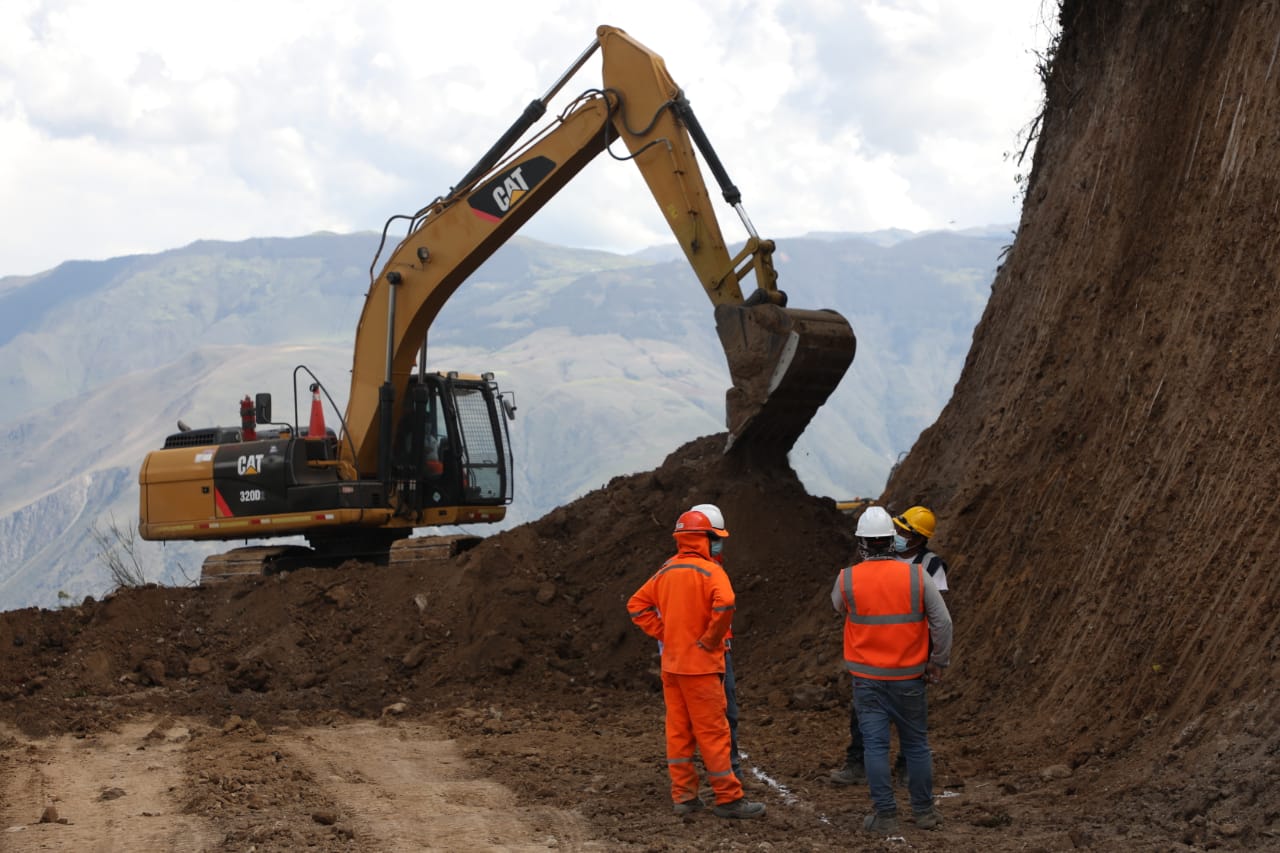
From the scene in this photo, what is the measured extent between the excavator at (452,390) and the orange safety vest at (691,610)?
420 centimetres

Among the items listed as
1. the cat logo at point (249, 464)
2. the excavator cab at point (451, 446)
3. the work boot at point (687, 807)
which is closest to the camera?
the work boot at point (687, 807)

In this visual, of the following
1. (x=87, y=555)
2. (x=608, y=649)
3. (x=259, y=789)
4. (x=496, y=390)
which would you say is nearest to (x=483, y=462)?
(x=496, y=390)

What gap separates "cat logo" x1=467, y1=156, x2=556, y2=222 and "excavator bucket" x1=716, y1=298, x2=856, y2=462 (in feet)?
9.08

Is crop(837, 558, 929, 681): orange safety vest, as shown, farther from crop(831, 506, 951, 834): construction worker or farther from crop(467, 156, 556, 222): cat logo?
crop(467, 156, 556, 222): cat logo

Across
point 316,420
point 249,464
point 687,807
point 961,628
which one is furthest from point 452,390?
point 687,807

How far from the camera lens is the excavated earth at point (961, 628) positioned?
7410mm

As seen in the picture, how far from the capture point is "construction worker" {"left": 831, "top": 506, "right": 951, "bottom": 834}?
7.06m

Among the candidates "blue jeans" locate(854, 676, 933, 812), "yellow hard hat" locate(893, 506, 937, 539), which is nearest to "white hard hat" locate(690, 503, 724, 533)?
"yellow hard hat" locate(893, 506, 937, 539)

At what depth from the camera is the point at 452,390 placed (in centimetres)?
1594

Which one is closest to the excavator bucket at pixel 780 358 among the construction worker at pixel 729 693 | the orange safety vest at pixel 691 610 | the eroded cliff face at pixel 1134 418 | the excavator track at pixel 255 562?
the eroded cliff face at pixel 1134 418

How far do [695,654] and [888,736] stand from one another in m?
1.08

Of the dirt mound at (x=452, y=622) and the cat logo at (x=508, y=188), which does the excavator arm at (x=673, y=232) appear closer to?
the cat logo at (x=508, y=188)

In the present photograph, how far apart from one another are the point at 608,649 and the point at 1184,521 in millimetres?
5612

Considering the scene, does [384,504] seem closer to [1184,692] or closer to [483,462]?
[483,462]
